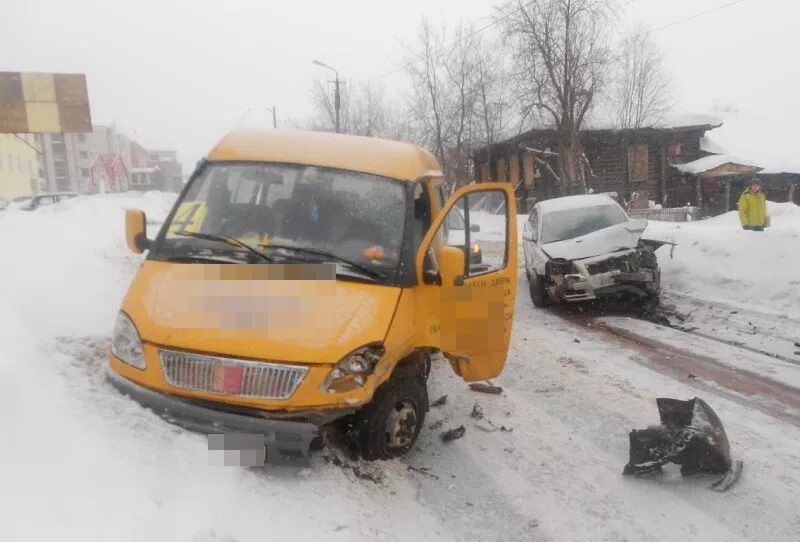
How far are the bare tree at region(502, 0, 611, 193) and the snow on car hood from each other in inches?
600

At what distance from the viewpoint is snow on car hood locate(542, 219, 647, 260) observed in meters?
9.37

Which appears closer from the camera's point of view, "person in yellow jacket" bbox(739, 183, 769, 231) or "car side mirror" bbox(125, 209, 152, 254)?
"car side mirror" bbox(125, 209, 152, 254)

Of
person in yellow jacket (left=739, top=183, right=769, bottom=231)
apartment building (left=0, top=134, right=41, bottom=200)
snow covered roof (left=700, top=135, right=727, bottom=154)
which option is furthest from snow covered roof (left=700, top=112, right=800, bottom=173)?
apartment building (left=0, top=134, right=41, bottom=200)

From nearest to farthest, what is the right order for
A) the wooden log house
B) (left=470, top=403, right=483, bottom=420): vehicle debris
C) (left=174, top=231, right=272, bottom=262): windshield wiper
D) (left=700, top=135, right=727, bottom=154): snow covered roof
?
(left=174, top=231, right=272, bottom=262): windshield wiper
(left=470, top=403, right=483, bottom=420): vehicle debris
the wooden log house
(left=700, top=135, right=727, bottom=154): snow covered roof

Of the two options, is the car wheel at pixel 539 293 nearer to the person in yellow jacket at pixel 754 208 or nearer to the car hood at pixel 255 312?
the person in yellow jacket at pixel 754 208

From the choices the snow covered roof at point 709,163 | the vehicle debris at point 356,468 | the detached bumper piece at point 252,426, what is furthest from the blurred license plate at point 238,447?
the snow covered roof at point 709,163

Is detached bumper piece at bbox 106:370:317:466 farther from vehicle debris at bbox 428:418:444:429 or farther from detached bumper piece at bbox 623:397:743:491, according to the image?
detached bumper piece at bbox 623:397:743:491

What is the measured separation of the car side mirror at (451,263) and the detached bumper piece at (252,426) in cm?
139

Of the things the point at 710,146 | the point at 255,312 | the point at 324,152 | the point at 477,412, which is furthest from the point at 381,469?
the point at 710,146

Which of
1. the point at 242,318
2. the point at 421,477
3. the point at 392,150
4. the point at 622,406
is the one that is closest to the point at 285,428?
the point at 242,318

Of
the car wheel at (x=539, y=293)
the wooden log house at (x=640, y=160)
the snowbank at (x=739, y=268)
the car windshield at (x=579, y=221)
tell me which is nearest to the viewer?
the snowbank at (x=739, y=268)

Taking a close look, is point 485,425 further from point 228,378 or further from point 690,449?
point 228,378

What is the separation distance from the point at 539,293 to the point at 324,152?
6.22m

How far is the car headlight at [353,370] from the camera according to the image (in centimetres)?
345
